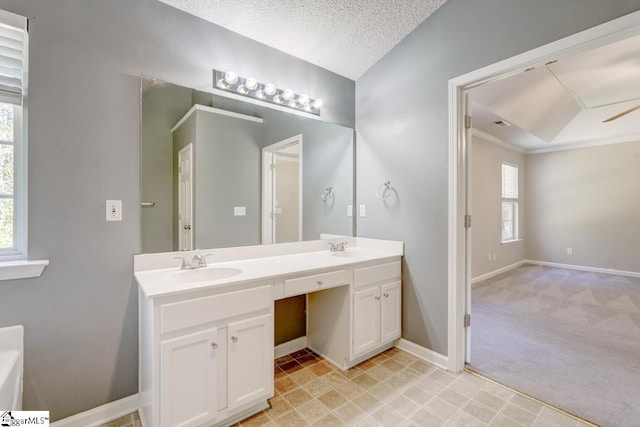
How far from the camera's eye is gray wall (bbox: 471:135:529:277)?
14.7ft

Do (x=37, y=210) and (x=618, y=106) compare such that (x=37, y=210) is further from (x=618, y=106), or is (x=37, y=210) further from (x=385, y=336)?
(x=618, y=106)

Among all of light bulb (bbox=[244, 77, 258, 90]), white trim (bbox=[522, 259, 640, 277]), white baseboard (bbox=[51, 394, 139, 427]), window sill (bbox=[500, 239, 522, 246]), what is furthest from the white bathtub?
white trim (bbox=[522, 259, 640, 277])

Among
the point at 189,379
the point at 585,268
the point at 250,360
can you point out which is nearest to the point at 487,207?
the point at 585,268

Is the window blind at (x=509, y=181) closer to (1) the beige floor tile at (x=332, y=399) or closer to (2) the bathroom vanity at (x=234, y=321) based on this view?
(2) the bathroom vanity at (x=234, y=321)

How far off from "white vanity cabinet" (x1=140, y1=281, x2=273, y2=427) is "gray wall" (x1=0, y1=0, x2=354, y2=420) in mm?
219

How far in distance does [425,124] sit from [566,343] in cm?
227

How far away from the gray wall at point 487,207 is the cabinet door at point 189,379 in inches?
161

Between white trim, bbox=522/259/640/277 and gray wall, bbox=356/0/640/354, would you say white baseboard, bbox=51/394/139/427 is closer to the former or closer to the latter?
gray wall, bbox=356/0/640/354

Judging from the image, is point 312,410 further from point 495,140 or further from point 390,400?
point 495,140

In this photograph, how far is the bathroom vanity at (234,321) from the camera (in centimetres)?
133

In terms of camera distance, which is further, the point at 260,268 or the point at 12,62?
the point at 260,268

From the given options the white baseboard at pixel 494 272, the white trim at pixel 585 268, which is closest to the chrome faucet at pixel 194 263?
the white baseboard at pixel 494 272

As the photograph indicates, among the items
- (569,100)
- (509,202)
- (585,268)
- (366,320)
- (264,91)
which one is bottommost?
(585,268)

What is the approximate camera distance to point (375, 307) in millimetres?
2207
